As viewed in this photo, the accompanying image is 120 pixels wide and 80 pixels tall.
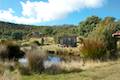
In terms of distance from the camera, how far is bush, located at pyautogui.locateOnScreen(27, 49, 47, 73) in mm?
15102

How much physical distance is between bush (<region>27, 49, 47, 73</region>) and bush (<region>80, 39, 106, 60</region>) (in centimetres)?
549

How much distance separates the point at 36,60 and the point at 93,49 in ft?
20.3

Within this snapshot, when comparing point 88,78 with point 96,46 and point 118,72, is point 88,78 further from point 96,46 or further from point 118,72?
point 96,46

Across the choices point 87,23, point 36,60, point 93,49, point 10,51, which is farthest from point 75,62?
point 87,23

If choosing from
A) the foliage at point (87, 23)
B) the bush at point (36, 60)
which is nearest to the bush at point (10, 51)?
the bush at point (36, 60)

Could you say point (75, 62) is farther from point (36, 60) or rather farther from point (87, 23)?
point (87, 23)

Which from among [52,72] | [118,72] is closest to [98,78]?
[118,72]

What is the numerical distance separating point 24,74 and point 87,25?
53.8 m

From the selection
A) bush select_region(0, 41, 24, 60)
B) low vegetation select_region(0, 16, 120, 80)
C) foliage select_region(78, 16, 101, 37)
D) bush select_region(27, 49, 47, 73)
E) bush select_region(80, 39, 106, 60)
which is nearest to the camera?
low vegetation select_region(0, 16, 120, 80)

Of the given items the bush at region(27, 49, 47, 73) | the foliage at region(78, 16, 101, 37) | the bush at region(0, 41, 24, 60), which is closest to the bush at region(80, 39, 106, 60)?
the bush at region(27, 49, 47, 73)

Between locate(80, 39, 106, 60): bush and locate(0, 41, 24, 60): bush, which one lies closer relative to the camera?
locate(80, 39, 106, 60): bush

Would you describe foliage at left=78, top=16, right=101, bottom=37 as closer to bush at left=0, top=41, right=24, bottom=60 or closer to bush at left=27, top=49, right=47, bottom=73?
bush at left=0, top=41, right=24, bottom=60

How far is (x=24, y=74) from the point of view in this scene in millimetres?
14383

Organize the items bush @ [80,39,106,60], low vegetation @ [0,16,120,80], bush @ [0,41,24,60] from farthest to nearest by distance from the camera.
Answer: bush @ [0,41,24,60], bush @ [80,39,106,60], low vegetation @ [0,16,120,80]
